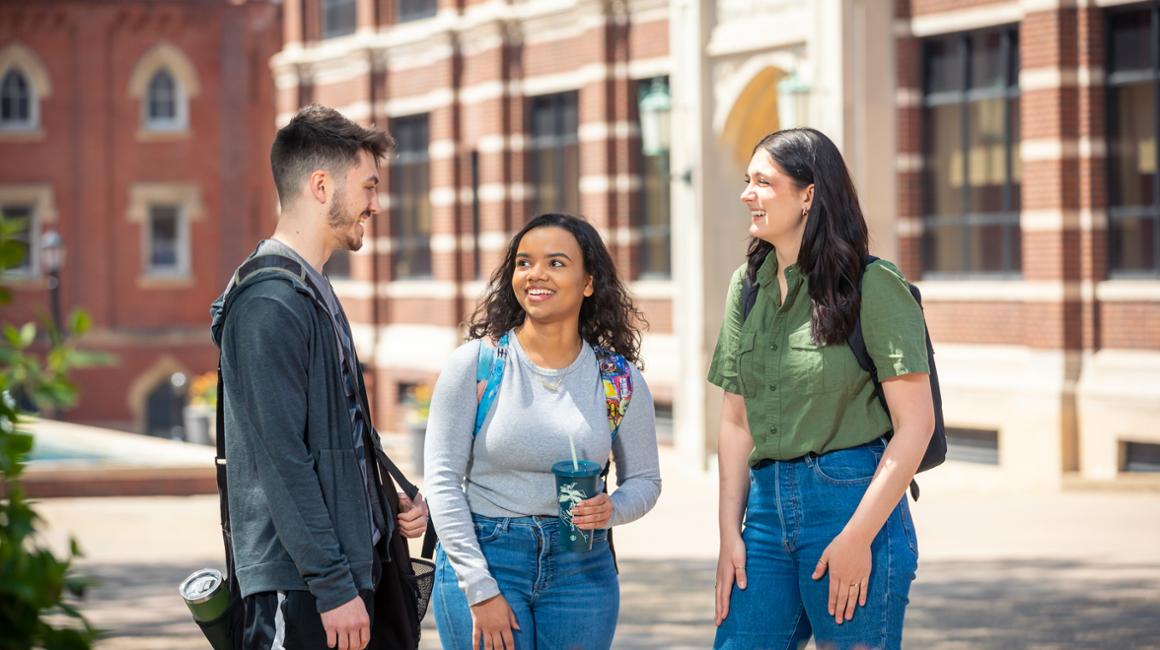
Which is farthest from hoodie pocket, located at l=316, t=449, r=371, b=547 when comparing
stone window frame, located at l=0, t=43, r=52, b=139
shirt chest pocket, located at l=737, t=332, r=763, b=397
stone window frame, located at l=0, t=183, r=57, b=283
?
stone window frame, located at l=0, t=43, r=52, b=139

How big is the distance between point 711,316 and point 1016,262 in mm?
4339

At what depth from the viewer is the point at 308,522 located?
412 cm

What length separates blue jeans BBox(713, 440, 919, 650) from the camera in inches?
170

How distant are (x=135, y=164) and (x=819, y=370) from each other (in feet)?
127

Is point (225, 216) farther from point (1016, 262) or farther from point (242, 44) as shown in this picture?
point (1016, 262)

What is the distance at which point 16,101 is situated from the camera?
40938mm

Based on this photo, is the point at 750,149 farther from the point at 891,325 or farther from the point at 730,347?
the point at 891,325

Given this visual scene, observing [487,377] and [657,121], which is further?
[657,121]

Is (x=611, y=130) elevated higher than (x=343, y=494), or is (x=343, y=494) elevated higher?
(x=611, y=130)

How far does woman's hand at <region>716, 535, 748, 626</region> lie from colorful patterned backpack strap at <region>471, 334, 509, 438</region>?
0.73 m

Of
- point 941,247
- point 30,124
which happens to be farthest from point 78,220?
point 941,247

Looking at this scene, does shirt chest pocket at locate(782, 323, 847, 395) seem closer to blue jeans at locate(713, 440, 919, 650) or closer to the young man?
blue jeans at locate(713, 440, 919, 650)

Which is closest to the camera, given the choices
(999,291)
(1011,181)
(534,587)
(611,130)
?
(534,587)

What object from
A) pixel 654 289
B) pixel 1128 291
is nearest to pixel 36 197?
pixel 654 289
